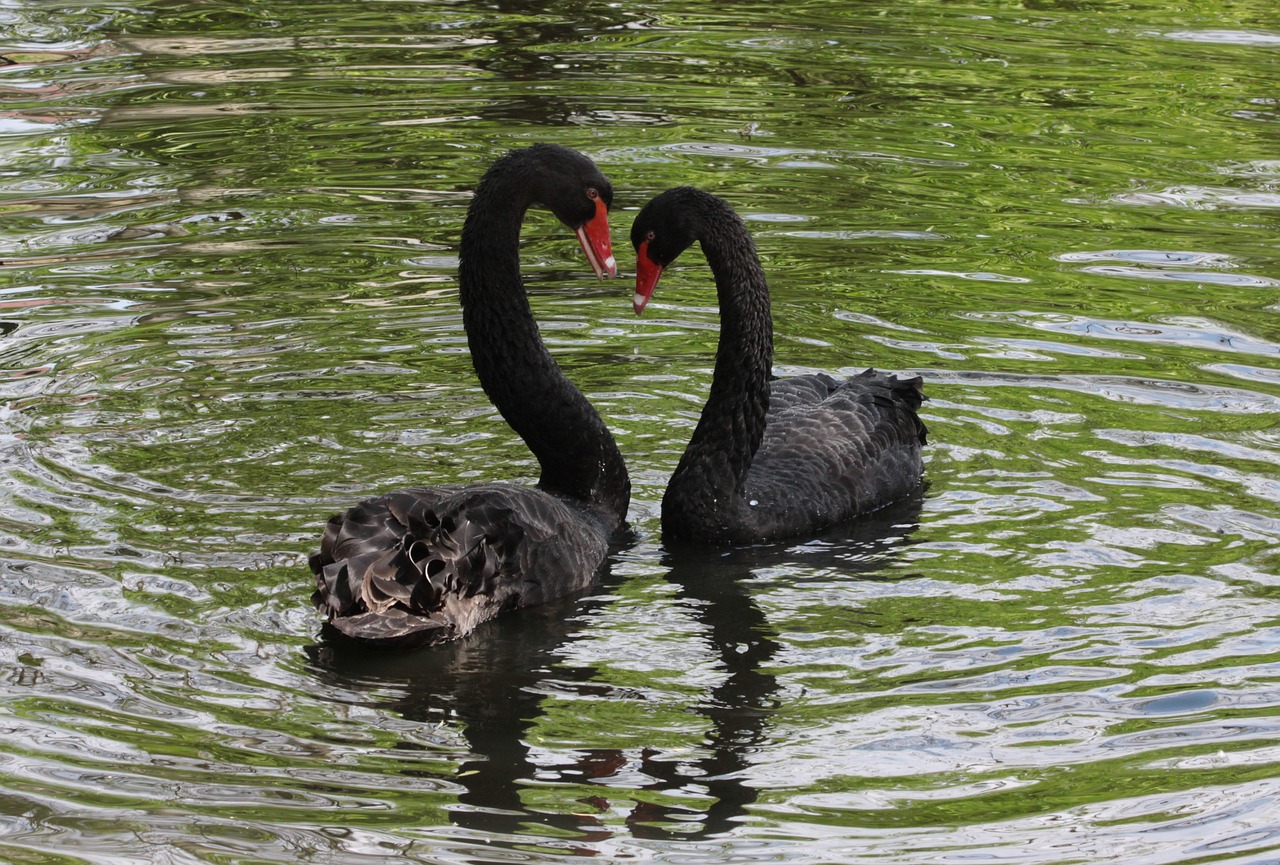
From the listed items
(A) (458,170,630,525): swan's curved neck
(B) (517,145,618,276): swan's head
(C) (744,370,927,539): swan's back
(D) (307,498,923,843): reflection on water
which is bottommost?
(D) (307,498,923,843): reflection on water

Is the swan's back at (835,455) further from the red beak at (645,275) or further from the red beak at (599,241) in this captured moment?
the red beak at (599,241)

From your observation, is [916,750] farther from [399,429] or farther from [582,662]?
[399,429]

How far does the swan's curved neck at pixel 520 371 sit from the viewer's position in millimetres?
6820

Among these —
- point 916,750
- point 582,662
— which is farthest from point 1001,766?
point 582,662

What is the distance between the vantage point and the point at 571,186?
6.84 metres

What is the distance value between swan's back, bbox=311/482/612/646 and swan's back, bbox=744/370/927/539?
1.06 meters

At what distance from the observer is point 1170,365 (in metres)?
8.25

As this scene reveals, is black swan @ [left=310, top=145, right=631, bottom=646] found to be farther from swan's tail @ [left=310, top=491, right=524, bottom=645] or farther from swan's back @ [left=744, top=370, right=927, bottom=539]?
swan's back @ [left=744, top=370, right=927, bottom=539]

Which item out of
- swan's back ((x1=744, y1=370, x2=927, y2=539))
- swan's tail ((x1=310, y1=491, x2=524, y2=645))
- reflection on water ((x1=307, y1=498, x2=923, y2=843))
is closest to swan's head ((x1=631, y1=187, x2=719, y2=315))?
swan's back ((x1=744, y1=370, x2=927, y2=539))

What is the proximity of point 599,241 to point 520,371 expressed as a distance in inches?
23.9

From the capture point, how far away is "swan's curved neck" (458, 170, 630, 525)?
682 cm

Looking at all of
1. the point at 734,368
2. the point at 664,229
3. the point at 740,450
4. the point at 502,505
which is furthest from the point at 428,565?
the point at 664,229

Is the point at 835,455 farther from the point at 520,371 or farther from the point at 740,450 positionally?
the point at 520,371

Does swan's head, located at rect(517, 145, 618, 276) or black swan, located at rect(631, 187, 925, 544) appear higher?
swan's head, located at rect(517, 145, 618, 276)
